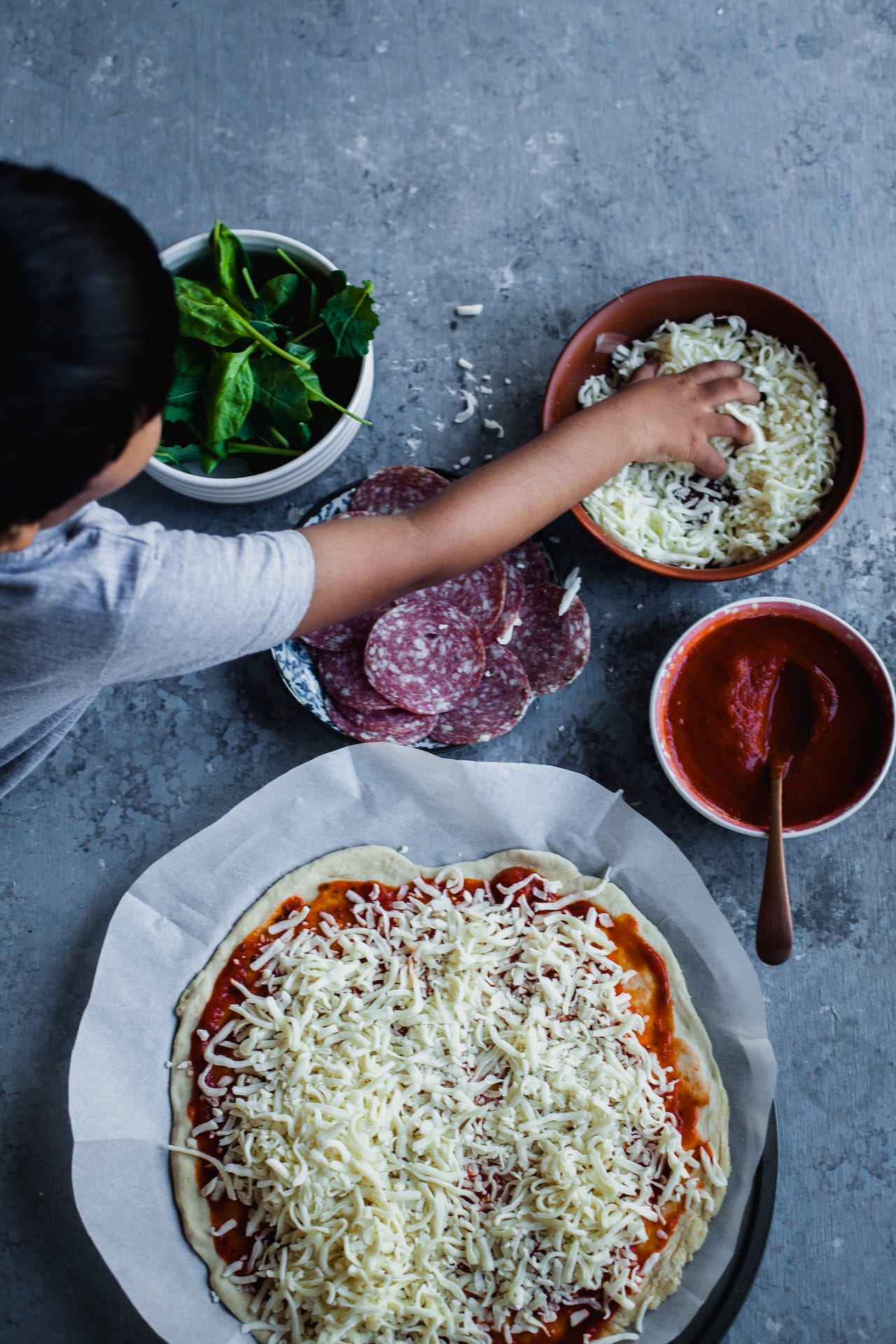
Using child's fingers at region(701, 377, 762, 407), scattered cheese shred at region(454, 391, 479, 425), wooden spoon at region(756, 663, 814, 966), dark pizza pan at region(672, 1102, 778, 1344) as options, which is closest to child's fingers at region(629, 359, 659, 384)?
child's fingers at region(701, 377, 762, 407)

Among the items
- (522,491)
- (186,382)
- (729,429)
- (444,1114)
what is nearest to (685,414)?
(729,429)

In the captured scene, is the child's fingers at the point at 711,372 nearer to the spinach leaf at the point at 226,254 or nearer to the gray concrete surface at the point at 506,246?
the gray concrete surface at the point at 506,246

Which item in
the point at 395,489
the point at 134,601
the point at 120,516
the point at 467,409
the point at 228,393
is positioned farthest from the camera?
the point at 467,409

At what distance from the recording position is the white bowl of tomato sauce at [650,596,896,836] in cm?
228

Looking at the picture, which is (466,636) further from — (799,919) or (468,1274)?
(468,1274)

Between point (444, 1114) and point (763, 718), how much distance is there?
1108 millimetres

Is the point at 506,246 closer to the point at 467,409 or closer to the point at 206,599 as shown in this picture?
the point at 467,409

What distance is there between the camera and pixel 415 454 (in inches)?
101

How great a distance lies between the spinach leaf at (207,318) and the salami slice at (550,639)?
34.6 inches

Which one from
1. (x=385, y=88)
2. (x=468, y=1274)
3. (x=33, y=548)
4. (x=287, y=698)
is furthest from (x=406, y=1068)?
(x=385, y=88)

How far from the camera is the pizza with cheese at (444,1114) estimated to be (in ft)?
7.03

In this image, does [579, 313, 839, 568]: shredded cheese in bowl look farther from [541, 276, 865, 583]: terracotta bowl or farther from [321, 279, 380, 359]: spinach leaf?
[321, 279, 380, 359]: spinach leaf

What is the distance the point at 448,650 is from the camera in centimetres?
237

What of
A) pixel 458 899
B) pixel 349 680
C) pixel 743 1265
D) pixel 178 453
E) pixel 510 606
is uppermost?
pixel 178 453
